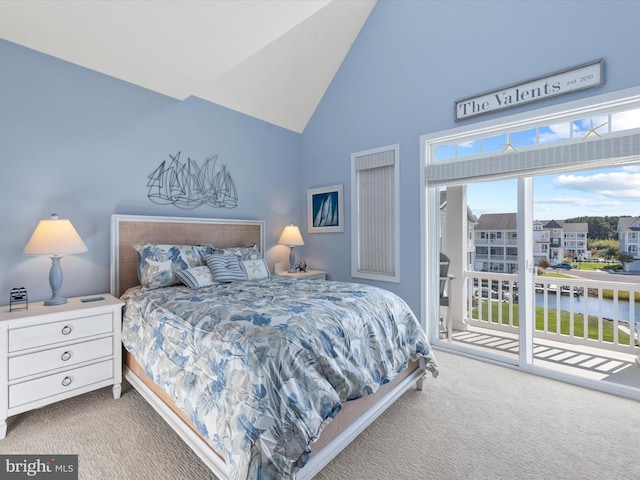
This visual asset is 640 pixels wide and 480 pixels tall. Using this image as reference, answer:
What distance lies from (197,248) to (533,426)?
9.77ft

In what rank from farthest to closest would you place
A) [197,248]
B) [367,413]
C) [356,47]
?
[356,47]
[197,248]
[367,413]

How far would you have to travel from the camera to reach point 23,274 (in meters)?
2.40

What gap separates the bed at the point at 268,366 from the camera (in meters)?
1.26

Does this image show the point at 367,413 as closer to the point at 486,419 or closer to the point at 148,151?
the point at 486,419

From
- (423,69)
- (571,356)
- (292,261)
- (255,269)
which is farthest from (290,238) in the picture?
(571,356)

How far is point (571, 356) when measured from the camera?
2930mm

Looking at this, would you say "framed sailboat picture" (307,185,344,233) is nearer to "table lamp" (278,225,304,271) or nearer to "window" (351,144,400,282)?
"window" (351,144,400,282)

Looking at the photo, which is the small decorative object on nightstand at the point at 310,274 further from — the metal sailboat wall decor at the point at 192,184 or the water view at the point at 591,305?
the water view at the point at 591,305

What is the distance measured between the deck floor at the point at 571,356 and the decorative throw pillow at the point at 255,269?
2.28m

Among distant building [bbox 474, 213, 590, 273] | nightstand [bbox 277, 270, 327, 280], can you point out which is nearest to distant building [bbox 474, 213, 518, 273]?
distant building [bbox 474, 213, 590, 273]

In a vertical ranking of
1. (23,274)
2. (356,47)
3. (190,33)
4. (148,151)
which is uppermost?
(356,47)

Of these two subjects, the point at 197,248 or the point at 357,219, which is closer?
the point at 197,248

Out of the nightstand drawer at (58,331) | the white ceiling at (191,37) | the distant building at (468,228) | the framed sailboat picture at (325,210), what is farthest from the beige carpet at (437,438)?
the white ceiling at (191,37)

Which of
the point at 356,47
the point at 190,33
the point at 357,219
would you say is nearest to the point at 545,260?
the point at 357,219
